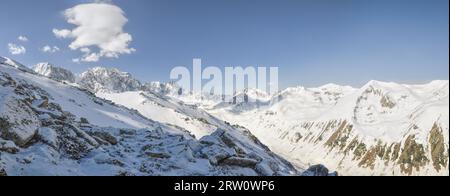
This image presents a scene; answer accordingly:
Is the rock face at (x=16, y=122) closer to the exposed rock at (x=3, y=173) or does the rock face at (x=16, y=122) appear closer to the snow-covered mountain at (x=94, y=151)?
the snow-covered mountain at (x=94, y=151)

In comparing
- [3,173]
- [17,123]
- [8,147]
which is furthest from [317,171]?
[3,173]

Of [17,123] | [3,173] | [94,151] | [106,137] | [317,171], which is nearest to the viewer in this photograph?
[3,173]

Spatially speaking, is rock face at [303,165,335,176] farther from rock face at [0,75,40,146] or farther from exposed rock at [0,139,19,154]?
exposed rock at [0,139,19,154]

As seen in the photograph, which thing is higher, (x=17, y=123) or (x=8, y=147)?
(x=17, y=123)

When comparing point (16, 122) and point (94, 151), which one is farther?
point (94, 151)

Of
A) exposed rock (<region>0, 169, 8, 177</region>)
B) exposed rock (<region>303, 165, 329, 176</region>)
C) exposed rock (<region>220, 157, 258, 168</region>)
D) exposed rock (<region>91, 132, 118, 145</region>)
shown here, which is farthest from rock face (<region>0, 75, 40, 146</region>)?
exposed rock (<region>303, 165, 329, 176</region>)

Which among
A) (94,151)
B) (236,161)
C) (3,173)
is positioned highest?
(94,151)

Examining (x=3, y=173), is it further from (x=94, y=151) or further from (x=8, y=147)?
(x=94, y=151)
